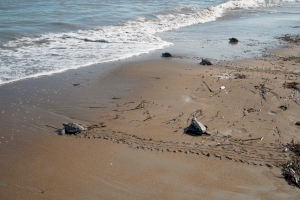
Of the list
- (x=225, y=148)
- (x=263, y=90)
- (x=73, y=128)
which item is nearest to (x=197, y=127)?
A: (x=225, y=148)

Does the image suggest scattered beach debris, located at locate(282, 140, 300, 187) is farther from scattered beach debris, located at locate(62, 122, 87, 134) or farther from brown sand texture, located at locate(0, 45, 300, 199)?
scattered beach debris, located at locate(62, 122, 87, 134)

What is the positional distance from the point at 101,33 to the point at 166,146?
873 cm

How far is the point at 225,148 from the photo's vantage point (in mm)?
3320

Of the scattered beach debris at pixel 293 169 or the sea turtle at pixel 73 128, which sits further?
the sea turtle at pixel 73 128

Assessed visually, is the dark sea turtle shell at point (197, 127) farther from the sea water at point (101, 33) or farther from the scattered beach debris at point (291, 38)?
the scattered beach debris at point (291, 38)

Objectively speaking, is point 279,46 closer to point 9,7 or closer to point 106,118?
point 106,118

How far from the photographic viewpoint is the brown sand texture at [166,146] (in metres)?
2.72

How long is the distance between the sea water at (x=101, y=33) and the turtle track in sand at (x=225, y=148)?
3.82 meters

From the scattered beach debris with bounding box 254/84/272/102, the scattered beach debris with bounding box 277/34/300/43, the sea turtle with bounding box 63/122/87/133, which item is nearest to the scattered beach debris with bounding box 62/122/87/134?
the sea turtle with bounding box 63/122/87/133

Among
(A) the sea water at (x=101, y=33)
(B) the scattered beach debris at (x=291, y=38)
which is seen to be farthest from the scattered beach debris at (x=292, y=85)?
(B) the scattered beach debris at (x=291, y=38)

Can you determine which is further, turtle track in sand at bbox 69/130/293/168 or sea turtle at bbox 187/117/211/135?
sea turtle at bbox 187/117/211/135

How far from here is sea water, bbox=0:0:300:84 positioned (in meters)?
7.36

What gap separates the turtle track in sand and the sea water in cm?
382

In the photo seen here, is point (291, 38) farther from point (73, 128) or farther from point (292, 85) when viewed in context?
point (73, 128)
